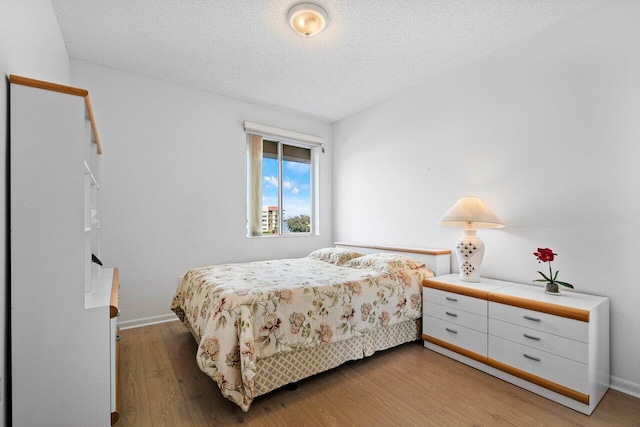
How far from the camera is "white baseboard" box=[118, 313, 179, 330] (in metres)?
3.03

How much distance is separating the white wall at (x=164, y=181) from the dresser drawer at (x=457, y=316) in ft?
7.15

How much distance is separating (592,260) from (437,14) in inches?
81.0

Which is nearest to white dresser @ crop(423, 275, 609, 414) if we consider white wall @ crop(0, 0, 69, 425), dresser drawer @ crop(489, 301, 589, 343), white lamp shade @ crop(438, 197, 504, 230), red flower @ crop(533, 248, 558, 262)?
dresser drawer @ crop(489, 301, 589, 343)

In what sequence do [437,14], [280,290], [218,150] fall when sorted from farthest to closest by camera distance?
1. [218,150]
2. [437,14]
3. [280,290]

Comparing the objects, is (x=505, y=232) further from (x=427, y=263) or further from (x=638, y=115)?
(x=638, y=115)

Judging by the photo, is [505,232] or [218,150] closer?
[505,232]

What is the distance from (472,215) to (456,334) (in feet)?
3.10

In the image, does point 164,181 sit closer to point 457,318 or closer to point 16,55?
point 16,55

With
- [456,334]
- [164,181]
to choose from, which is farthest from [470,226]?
[164,181]

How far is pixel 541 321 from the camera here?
6.26 ft

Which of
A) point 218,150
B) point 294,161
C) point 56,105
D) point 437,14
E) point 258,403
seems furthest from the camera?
point 294,161

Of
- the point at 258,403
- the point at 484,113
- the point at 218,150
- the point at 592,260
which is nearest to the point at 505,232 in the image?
the point at 592,260

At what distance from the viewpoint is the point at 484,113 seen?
278cm

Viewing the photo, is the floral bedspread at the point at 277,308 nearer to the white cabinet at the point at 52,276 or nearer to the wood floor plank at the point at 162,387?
the wood floor plank at the point at 162,387
